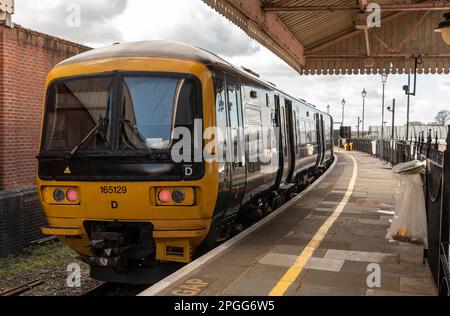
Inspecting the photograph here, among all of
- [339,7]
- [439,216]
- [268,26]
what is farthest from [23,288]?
[339,7]

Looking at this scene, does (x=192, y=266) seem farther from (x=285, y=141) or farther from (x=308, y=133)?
(x=308, y=133)

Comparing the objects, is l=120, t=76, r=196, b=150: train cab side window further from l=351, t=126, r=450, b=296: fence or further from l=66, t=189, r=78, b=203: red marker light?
l=351, t=126, r=450, b=296: fence

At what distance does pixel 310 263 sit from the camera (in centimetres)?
659

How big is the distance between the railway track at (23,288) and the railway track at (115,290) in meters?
1.19

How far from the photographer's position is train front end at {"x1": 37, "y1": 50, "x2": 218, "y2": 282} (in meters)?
6.50

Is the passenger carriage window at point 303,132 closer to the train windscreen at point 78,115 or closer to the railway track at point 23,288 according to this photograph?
the railway track at point 23,288

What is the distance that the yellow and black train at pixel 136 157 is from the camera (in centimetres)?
650

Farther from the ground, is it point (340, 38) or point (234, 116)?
point (340, 38)

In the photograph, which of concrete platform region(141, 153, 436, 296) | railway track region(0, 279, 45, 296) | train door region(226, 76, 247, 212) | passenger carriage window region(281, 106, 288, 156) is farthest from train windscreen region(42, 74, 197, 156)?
passenger carriage window region(281, 106, 288, 156)

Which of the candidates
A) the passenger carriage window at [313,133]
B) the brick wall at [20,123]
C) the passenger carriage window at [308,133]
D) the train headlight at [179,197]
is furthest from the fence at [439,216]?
the passenger carriage window at [313,133]

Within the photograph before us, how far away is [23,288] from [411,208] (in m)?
5.59
